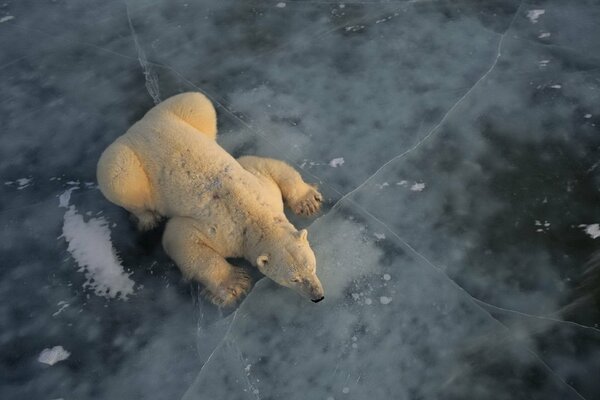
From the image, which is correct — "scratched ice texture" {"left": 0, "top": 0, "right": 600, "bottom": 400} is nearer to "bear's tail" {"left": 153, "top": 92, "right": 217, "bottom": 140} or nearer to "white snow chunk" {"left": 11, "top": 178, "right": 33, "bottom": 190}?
"white snow chunk" {"left": 11, "top": 178, "right": 33, "bottom": 190}

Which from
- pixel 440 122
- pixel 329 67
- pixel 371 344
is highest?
pixel 329 67

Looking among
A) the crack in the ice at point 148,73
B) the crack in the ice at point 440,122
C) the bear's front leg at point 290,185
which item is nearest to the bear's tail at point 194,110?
the bear's front leg at point 290,185

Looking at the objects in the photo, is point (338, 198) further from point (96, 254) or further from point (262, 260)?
→ point (96, 254)

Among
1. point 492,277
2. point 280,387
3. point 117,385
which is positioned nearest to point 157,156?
point 117,385

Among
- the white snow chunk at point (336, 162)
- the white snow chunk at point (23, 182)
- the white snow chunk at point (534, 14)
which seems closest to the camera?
the white snow chunk at point (336, 162)

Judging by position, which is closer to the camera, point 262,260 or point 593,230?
point 262,260

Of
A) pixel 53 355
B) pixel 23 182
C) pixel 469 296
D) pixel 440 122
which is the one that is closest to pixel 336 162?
pixel 440 122

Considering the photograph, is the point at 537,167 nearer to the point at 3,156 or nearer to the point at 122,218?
the point at 122,218

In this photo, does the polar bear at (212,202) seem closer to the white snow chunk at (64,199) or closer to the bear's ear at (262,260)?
the bear's ear at (262,260)
